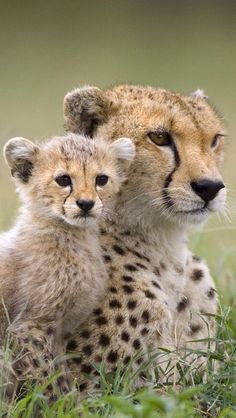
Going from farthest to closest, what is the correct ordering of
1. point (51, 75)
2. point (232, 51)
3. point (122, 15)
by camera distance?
point (122, 15)
point (232, 51)
point (51, 75)

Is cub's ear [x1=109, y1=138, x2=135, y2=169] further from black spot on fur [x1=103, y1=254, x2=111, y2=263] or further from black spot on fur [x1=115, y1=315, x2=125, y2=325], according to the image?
black spot on fur [x1=115, y1=315, x2=125, y2=325]

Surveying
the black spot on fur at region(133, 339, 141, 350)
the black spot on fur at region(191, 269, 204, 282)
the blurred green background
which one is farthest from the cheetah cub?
the blurred green background

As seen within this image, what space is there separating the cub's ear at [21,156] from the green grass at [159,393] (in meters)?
0.83

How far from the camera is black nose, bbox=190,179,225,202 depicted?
17.8 feet

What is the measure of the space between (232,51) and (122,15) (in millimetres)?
3036

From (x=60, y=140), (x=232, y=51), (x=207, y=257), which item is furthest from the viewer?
(x=232, y=51)

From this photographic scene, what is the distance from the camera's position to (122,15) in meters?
20.6

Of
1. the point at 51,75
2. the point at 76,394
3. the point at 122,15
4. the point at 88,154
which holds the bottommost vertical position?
the point at 76,394

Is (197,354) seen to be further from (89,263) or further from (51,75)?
(51,75)

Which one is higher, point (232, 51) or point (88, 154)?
point (232, 51)

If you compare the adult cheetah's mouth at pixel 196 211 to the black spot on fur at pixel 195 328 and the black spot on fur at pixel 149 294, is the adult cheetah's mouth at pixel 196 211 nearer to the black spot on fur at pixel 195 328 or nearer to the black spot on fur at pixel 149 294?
the black spot on fur at pixel 149 294

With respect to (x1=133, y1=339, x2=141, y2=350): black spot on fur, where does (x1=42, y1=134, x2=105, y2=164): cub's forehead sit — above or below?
above

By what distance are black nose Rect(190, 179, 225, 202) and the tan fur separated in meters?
0.02

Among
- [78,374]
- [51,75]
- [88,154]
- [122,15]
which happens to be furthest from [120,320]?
[122,15]
